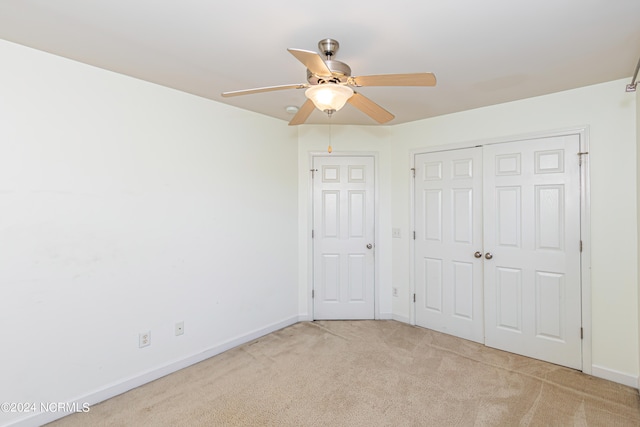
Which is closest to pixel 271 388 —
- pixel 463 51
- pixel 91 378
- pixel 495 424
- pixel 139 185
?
pixel 91 378

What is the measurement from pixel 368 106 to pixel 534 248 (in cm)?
211

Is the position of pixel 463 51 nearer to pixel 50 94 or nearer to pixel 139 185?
pixel 139 185

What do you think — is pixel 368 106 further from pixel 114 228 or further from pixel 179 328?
pixel 179 328

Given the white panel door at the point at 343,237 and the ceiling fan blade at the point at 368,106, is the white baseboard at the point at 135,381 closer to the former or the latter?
the white panel door at the point at 343,237

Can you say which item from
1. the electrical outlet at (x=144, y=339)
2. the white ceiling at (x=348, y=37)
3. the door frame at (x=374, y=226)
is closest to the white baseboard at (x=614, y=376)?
the door frame at (x=374, y=226)

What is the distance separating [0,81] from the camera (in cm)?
188

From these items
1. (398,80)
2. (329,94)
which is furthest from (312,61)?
(398,80)

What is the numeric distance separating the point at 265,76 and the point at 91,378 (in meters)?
2.48

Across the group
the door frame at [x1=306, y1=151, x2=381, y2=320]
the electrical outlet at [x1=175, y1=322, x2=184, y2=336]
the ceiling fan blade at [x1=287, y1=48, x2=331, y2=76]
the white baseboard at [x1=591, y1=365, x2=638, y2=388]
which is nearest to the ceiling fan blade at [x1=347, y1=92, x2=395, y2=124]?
the ceiling fan blade at [x1=287, y1=48, x2=331, y2=76]

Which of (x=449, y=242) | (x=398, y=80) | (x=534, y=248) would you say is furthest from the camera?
(x=449, y=242)

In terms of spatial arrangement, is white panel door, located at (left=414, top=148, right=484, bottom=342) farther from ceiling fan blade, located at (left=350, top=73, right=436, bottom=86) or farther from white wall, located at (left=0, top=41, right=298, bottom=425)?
ceiling fan blade, located at (left=350, top=73, right=436, bottom=86)

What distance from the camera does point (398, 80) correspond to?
1.56 meters

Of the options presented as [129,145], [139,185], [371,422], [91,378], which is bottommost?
[371,422]

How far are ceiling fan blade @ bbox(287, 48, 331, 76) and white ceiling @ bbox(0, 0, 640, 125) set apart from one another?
31 cm
